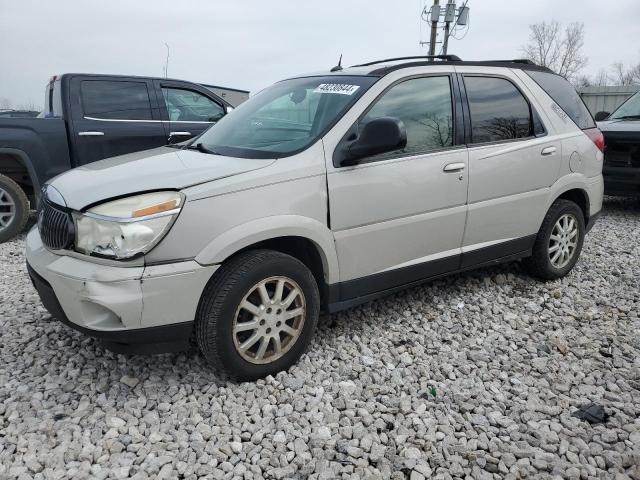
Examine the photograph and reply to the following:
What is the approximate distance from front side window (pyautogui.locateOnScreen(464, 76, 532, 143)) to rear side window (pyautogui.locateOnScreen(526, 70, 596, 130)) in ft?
1.21

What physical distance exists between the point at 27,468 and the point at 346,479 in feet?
4.62

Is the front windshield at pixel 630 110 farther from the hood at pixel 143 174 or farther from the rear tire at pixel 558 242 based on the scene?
the hood at pixel 143 174

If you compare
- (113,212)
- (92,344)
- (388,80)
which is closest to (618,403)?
(388,80)

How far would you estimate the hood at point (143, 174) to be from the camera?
2.64m

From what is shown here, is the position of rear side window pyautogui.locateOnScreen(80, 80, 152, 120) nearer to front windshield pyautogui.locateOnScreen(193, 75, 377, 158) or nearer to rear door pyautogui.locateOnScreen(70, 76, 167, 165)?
rear door pyautogui.locateOnScreen(70, 76, 167, 165)

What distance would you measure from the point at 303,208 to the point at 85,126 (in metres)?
4.09

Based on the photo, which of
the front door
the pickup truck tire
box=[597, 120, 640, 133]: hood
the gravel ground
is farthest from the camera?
box=[597, 120, 640, 133]: hood

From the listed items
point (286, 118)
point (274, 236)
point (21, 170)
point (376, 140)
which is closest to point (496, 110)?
point (376, 140)

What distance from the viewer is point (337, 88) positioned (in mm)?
3398

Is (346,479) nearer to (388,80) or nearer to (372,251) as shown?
(372,251)

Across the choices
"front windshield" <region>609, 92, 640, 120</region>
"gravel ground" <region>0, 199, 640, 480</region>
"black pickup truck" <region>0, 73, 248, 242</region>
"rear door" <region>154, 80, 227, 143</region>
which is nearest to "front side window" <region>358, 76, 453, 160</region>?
"gravel ground" <region>0, 199, 640, 480</region>

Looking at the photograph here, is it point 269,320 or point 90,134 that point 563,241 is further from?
point 90,134

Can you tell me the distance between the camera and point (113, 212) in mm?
2557

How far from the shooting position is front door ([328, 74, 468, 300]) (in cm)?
312
